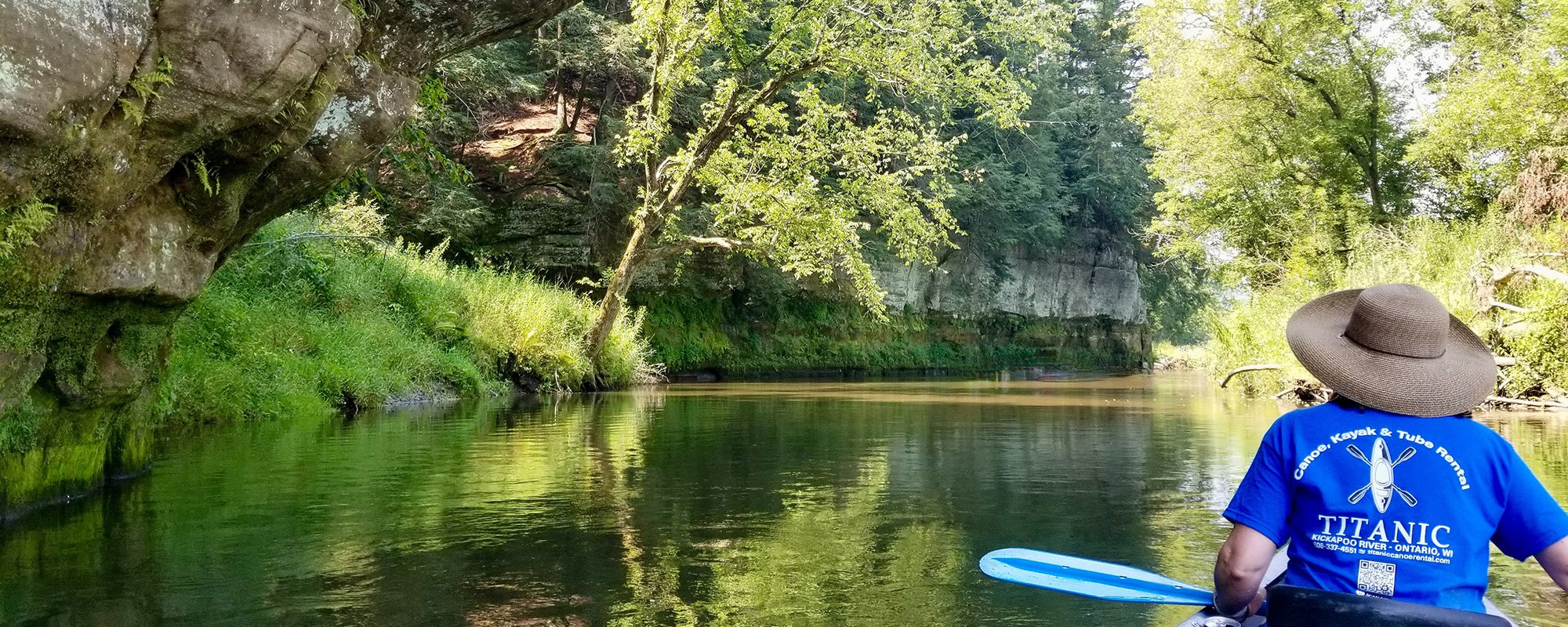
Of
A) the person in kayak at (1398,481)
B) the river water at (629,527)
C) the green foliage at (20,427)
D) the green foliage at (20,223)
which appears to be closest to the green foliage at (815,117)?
the river water at (629,527)

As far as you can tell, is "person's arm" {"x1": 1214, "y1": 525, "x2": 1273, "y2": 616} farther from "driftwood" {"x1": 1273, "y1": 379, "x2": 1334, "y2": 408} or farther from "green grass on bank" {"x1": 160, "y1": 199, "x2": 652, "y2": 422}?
"driftwood" {"x1": 1273, "y1": 379, "x2": 1334, "y2": 408}

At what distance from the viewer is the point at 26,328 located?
5.34 meters

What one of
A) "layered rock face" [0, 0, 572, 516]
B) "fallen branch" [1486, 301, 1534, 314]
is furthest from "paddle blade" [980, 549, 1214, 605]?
"fallen branch" [1486, 301, 1534, 314]

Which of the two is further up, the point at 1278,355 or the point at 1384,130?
the point at 1384,130

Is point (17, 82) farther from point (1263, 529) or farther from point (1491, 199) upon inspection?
point (1491, 199)

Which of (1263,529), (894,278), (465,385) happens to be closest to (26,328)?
Result: (1263,529)

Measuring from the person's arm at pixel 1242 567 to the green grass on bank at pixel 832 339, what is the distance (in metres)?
21.6

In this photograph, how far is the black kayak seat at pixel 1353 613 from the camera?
2.32 meters

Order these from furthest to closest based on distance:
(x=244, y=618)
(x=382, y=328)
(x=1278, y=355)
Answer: (x=1278, y=355) < (x=382, y=328) < (x=244, y=618)

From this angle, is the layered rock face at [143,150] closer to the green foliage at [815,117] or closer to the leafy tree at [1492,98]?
the green foliage at [815,117]

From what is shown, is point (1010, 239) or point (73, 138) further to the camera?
point (1010, 239)

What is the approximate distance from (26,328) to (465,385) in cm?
1316

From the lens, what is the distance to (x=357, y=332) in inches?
Answer: 643

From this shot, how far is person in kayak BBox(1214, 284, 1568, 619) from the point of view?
2531 mm
